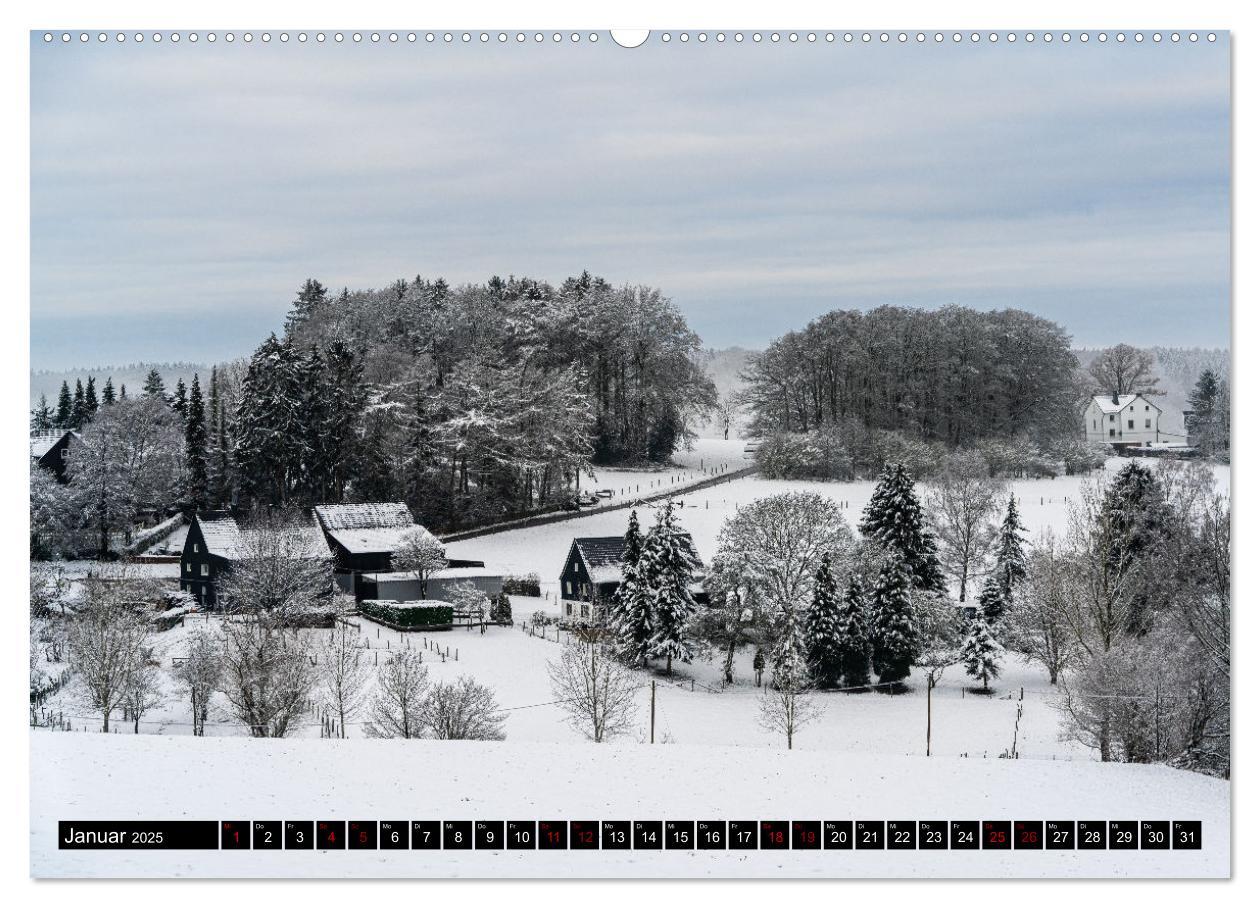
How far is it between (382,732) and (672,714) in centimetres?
359

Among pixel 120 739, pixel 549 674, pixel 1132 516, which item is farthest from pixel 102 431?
pixel 1132 516

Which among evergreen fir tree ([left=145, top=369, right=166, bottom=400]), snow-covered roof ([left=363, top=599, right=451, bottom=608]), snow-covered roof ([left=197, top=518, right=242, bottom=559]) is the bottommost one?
snow-covered roof ([left=363, top=599, right=451, bottom=608])

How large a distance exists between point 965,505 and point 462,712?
6.93 metres

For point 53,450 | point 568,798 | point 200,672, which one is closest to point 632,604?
point 200,672

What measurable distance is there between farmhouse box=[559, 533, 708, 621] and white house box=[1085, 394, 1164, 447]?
19.6 feet

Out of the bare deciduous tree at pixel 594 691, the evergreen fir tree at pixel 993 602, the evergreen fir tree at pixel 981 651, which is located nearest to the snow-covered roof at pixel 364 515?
the bare deciduous tree at pixel 594 691

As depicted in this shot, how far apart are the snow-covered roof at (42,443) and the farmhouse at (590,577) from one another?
6604mm

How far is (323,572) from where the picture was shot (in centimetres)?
1452

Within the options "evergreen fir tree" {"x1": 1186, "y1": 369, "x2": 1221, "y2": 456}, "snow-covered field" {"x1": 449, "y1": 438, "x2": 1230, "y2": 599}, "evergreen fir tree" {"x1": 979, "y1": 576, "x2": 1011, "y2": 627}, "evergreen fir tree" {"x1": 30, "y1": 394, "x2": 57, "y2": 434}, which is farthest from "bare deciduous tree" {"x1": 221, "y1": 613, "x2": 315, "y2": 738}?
"evergreen fir tree" {"x1": 979, "y1": 576, "x2": 1011, "y2": 627}

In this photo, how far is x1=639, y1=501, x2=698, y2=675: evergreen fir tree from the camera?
1703cm

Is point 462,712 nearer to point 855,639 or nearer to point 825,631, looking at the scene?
point 825,631

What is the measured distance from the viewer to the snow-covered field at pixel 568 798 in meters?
8.59

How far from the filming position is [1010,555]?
55.4 feet

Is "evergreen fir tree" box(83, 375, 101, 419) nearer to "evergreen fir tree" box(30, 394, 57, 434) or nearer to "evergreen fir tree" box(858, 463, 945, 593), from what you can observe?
"evergreen fir tree" box(30, 394, 57, 434)
